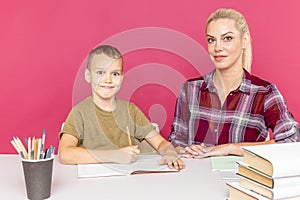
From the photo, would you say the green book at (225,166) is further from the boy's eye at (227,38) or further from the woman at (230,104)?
the boy's eye at (227,38)

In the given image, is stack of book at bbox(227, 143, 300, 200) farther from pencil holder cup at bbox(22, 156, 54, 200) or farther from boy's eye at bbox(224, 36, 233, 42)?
boy's eye at bbox(224, 36, 233, 42)

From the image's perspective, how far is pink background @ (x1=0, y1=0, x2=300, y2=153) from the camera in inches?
87.9

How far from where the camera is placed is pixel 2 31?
2.23 metres

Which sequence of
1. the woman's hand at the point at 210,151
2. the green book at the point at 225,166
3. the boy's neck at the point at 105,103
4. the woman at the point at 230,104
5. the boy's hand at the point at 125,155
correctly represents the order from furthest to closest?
the woman at the point at 230,104 → the boy's neck at the point at 105,103 → the woman's hand at the point at 210,151 → the boy's hand at the point at 125,155 → the green book at the point at 225,166

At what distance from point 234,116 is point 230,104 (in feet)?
0.18

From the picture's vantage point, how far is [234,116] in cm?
185

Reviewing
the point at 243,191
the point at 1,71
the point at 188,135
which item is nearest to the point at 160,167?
the point at 243,191

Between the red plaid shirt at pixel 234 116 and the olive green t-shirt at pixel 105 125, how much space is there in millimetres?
207

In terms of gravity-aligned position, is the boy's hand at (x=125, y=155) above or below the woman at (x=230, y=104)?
below

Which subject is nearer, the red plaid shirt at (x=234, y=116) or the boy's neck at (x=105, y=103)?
the boy's neck at (x=105, y=103)

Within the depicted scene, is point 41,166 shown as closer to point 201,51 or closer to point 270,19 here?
point 201,51

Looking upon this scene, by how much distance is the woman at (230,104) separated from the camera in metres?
1.80

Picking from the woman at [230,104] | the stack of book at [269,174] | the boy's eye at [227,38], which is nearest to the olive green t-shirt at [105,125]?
the woman at [230,104]

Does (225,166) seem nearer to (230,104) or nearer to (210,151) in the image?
(210,151)
